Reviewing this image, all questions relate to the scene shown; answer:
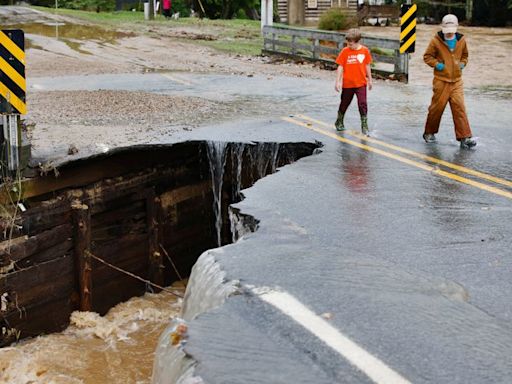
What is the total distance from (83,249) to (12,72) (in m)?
2.52

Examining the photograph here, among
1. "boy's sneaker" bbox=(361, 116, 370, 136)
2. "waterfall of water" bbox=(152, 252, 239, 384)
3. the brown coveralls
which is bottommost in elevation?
"waterfall of water" bbox=(152, 252, 239, 384)

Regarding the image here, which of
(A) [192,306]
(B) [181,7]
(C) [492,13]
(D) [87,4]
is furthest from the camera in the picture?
(D) [87,4]

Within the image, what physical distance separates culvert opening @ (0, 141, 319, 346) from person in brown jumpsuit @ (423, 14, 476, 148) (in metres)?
1.96

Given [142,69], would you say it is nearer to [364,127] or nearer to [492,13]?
[364,127]

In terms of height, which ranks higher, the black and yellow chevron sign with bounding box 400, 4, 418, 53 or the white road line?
the black and yellow chevron sign with bounding box 400, 4, 418, 53

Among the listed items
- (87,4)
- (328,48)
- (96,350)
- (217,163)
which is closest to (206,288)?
(96,350)

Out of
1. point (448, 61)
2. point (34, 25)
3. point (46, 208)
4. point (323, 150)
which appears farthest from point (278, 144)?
point (34, 25)

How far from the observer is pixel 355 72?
1221 centimetres

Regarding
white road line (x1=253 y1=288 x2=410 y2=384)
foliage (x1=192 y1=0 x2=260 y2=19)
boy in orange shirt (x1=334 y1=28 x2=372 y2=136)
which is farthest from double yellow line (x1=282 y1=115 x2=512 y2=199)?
foliage (x1=192 y1=0 x2=260 y2=19)

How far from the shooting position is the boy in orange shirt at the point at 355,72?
39.7 ft

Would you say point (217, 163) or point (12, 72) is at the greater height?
point (12, 72)

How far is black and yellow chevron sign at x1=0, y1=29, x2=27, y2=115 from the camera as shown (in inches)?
365

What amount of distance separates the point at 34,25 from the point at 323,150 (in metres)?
28.3

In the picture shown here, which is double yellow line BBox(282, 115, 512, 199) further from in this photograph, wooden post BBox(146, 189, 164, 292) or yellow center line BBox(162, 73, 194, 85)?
yellow center line BBox(162, 73, 194, 85)
